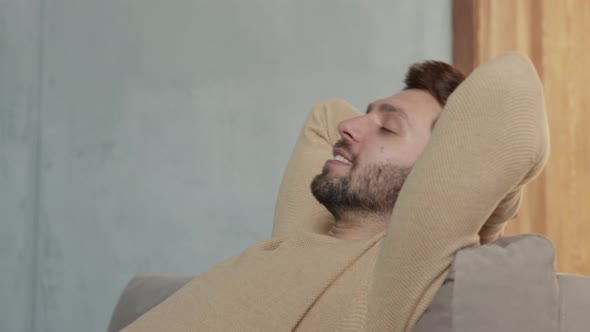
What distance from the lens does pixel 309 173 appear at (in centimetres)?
191

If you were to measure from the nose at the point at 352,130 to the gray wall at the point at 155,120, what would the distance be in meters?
1.26

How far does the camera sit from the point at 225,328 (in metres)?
1.39

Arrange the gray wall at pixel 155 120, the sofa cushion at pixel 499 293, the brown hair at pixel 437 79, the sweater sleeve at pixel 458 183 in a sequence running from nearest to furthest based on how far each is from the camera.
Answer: the sofa cushion at pixel 499 293 → the sweater sleeve at pixel 458 183 → the brown hair at pixel 437 79 → the gray wall at pixel 155 120

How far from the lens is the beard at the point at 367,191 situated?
66.3 inches

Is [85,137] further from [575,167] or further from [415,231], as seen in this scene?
[415,231]

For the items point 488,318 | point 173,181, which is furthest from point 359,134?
point 173,181

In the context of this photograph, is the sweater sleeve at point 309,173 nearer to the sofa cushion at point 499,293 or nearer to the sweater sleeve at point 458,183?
the sweater sleeve at point 458,183

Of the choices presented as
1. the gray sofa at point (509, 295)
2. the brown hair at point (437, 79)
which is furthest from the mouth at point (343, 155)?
the gray sofa at point (509, 295)

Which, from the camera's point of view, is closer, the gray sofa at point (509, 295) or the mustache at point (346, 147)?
the gray sofa at point (509, 295)

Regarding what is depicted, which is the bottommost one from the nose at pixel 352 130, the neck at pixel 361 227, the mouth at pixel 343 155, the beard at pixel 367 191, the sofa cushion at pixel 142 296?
the sofa cushion at pixel 142 296

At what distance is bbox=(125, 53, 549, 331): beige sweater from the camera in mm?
1239

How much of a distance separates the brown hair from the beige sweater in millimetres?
379

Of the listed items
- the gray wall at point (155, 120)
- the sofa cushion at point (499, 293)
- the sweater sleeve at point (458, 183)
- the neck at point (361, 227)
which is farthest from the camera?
the gray wall at point (155, 120)

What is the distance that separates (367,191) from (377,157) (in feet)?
0.25
